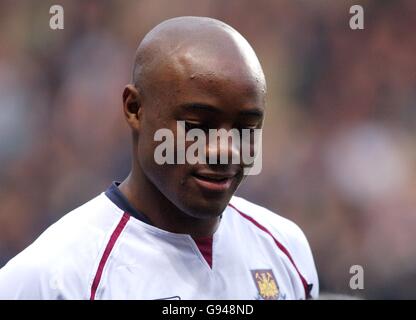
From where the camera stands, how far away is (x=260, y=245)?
2.14 m

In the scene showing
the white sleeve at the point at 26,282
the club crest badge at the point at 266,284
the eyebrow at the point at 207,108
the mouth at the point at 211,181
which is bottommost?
the club crest badge at the point at 266,284

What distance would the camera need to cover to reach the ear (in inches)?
74.6

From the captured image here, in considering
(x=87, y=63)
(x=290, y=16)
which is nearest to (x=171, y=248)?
(x=87, y=63)

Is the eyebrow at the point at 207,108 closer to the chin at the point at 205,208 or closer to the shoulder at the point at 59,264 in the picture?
the chin at the point at 205,208

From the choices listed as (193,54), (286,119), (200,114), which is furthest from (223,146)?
(286,119)

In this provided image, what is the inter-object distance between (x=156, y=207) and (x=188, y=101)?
366 millimetres

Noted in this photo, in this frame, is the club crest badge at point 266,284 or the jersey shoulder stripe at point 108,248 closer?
the jersey shoulder stripe at point 108,248

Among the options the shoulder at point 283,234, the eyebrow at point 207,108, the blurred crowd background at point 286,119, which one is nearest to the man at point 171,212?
the eyebrow at point 207,108

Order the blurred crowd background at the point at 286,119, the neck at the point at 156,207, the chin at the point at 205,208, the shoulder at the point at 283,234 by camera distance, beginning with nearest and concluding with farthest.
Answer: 1. the chin at the point at 205,208
2. the neck at the point at 156,207
3. the shoulder at the point at 283,234
4. the blurred crowd background at the point at 286,119

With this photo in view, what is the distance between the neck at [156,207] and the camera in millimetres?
1938

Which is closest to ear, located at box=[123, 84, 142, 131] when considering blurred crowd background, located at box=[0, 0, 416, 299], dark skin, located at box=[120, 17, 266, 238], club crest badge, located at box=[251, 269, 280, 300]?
dark skin, located at box=[120, 17, 266, 238]

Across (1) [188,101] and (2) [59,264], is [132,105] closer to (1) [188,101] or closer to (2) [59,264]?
(1) [188,101]

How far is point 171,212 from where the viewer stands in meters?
1.95
